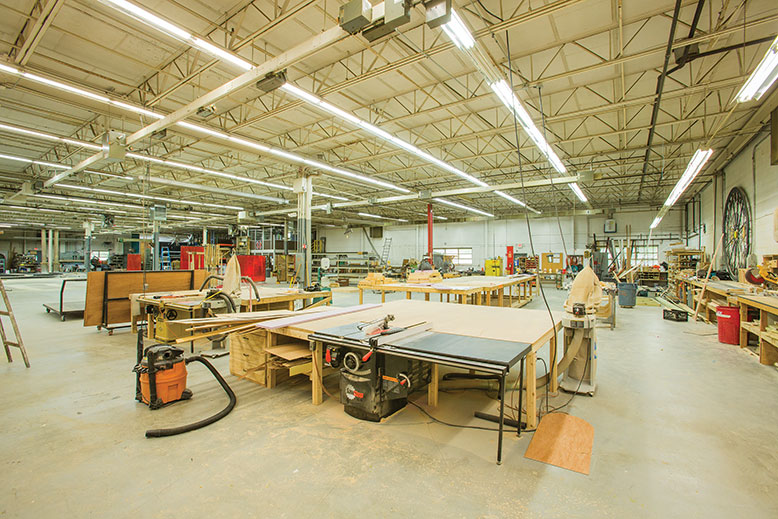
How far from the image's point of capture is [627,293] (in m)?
9.45

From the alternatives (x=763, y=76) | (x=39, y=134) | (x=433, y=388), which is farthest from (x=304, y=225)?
(x=763, y=76)

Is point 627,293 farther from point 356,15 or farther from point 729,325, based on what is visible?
point 356,15

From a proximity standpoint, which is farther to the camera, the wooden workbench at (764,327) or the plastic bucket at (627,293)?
the plastic bucket at (627,293)

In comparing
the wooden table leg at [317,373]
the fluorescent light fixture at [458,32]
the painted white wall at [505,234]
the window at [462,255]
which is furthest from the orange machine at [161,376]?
the window at [462,255]

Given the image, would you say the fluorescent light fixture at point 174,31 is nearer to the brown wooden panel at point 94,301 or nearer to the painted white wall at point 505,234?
the brown wooden panel at point 94,301

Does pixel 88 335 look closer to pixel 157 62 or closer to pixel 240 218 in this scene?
pixel 157 62

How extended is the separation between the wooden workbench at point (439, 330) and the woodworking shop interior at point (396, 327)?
0.03m

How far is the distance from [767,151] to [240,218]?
62.6 feet

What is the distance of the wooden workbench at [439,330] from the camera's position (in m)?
2.71

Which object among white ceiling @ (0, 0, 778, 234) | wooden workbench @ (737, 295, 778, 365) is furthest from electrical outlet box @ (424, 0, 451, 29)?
wooden workbench @ (737, 295, 778, 365)

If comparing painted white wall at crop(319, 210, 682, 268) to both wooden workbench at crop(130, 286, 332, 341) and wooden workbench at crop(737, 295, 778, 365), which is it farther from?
wooden workbench at crop(130, 286, 332, 341)

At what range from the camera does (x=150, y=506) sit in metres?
1.76

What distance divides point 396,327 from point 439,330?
1.37 feet

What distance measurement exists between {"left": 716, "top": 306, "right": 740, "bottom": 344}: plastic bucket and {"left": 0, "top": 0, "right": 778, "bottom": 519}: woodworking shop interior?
48 millimetres
